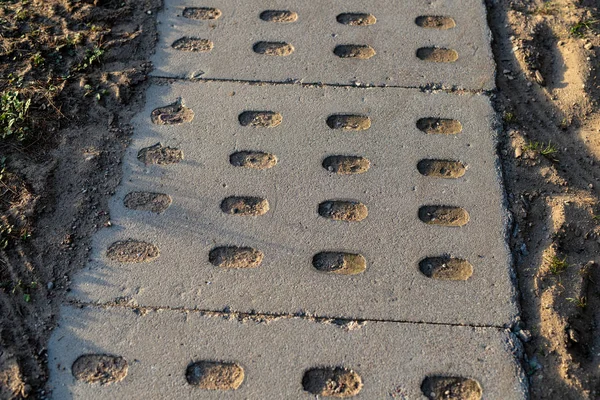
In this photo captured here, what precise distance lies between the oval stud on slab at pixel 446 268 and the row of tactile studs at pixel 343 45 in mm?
1353

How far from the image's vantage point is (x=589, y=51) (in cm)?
368

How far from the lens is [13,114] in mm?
3279

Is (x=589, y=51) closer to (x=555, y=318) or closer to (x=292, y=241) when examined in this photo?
(x=555, y=318)

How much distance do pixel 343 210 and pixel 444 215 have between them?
48 cm

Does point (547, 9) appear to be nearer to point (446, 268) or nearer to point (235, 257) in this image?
point (446, 268)

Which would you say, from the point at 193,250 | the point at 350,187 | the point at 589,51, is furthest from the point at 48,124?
the point at 589,51

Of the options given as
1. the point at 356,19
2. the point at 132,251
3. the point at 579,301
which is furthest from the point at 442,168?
the point at 132,251

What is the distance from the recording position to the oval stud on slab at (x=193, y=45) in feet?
12.0

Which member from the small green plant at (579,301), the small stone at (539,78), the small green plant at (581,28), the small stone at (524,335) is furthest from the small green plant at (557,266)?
the small green plant at (581,28)

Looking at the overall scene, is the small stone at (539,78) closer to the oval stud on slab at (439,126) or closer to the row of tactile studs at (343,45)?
the row of tactile studs at (343,45)

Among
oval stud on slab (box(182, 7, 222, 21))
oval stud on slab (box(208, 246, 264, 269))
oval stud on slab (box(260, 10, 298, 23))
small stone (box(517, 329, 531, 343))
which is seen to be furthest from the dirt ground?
oval stud on slab (box(260, 10, 298, 23))

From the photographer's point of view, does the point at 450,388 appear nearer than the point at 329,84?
Yes

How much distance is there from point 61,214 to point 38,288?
40 centimetres

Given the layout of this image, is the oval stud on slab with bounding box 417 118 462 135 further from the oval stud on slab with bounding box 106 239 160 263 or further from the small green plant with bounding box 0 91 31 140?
the small green plant with bounding box 0 91 31 140
